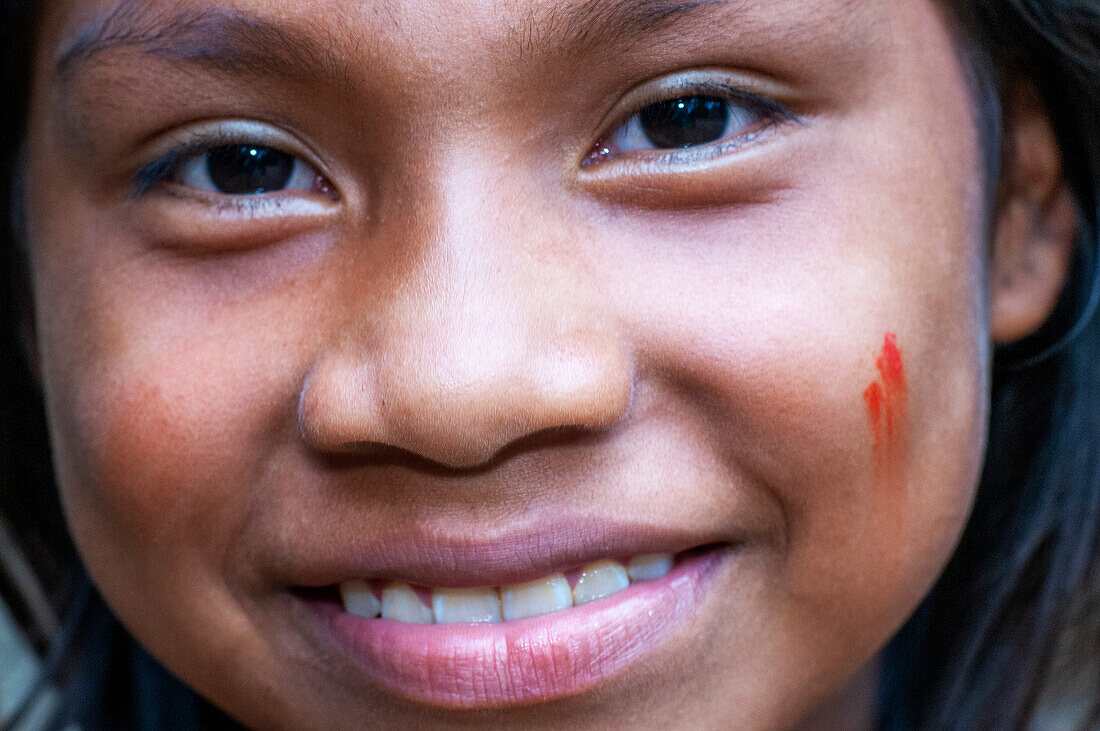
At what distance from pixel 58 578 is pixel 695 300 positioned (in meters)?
1.29

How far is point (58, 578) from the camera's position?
74.6 inches

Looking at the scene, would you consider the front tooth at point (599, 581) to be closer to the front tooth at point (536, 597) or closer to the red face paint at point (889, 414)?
the front tooth at point (536, 597)

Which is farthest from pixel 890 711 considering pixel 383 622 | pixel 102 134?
pixel 102 134

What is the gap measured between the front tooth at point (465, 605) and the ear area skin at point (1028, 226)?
2.20 ft

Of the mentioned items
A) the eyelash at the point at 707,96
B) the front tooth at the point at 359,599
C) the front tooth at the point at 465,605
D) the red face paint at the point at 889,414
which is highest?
the eyelash at the point at 707,96

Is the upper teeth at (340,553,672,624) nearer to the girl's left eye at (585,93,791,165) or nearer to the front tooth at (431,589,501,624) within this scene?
the front tooth at (431,589,501,624)

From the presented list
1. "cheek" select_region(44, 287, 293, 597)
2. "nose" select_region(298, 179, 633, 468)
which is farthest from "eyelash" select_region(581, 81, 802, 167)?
"cheek" select_region(44, 287, 293, 597)

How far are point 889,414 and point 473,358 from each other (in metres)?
0.41

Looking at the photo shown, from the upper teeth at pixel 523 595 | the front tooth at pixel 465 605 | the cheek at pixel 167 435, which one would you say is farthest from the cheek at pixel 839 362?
the cheek at pixel 167 435

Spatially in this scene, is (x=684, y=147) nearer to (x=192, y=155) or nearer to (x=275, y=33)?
(x=275, y=33)

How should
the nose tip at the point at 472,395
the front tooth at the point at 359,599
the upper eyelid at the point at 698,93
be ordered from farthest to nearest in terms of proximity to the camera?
the front tooth at the point at 359,599, the upper eyelid at the point at 698,93, the nose tip at the point at 472,395

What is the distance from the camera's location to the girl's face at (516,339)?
40.1 inches

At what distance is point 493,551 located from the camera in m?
1.08

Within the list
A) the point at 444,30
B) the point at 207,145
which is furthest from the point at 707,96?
the point at 207,145
